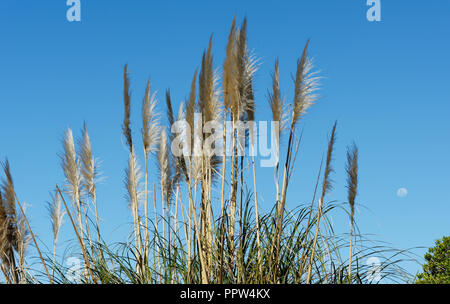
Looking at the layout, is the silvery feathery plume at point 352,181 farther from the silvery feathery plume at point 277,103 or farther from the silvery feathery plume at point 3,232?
the silvery feathery plume at point 3,232

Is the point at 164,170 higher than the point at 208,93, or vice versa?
the point at 208,93

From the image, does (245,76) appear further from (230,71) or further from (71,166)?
(71,166)

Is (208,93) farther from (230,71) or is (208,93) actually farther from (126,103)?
(126,103)

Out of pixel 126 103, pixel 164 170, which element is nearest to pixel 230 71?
pixel 126 103

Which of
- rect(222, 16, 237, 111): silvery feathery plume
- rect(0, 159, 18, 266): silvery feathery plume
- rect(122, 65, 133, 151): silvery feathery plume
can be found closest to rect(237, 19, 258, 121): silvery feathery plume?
rect(222, 16, 237, 111): silvery feathery plume

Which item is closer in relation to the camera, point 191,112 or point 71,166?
point 191,112

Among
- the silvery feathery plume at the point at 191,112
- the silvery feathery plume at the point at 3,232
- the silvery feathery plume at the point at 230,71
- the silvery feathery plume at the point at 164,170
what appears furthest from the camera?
the silvery feathery plume at the point at 164,170

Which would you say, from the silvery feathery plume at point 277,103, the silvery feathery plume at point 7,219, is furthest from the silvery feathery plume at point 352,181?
the silvery feathery plume at point 7,219

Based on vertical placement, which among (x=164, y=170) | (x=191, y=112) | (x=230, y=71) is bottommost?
(x=164, y=170)

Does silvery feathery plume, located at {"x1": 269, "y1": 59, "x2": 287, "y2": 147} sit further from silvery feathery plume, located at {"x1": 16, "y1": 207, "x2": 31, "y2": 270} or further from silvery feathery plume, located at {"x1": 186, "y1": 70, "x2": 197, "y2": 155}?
silvery feathery plume, located at {"x1": 16, "y1": 207, "x2": 31, "y2": 270}

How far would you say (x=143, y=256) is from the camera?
369cm

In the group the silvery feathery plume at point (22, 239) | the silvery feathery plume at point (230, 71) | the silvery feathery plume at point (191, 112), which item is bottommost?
the silvery feathery plume at point (22, 239)
